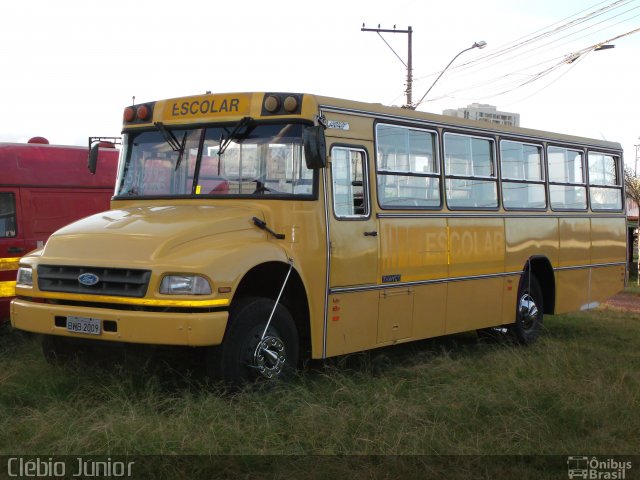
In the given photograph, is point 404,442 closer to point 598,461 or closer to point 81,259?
point 598,461

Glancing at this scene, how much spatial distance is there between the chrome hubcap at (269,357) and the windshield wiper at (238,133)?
1777 millimetres

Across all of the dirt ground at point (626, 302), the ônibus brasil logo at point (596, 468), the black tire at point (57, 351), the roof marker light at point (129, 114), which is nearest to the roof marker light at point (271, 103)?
the roof marker light at point (129, 114)

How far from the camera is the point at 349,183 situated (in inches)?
309

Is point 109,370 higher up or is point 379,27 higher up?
point 379,27

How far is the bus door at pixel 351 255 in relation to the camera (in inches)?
298

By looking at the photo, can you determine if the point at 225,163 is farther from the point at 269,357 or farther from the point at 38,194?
the point at 38,194

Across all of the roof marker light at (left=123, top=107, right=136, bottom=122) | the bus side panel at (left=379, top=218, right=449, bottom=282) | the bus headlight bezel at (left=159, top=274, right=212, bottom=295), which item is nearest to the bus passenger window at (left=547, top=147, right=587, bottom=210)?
the bus side panel at (left=379, top=218, right=449, bottom=282)

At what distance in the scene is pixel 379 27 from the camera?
29.6 metres

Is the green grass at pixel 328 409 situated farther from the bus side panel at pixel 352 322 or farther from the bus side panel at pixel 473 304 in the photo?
the bus side panel at pixel 473 304

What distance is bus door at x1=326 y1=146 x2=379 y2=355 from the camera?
7.57 metres

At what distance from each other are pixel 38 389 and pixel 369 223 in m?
3.26

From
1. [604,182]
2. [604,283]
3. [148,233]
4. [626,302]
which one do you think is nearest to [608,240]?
[604,283]

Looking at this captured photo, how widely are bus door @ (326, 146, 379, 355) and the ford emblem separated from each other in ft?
6.86

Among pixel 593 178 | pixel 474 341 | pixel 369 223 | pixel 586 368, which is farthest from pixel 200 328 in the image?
pixel 593 178
